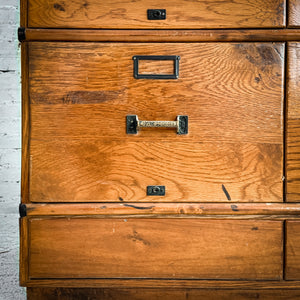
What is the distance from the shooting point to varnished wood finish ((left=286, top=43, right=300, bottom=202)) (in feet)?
2.05

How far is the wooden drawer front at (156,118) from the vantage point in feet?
2.07

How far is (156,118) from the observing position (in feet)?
2.10

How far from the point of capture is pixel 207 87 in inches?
25.0

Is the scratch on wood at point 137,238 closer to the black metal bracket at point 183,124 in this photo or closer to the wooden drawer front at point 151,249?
the wooden drawer front at point 151,249

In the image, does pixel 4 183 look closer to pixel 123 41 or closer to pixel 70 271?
pixel 70 271

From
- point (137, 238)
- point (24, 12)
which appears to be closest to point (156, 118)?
point (137, 238)

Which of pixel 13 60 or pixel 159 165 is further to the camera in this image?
pixel 13 60

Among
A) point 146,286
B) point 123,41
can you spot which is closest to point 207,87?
point 123,41

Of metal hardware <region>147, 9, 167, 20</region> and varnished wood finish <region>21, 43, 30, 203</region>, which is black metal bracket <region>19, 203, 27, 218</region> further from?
metal hardware <region>147, 9, 167, 20</region>

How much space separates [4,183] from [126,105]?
2.15 ft

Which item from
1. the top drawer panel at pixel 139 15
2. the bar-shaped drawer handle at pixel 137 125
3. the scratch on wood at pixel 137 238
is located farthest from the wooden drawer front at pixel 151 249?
the top drawer panel at pixel 139 15

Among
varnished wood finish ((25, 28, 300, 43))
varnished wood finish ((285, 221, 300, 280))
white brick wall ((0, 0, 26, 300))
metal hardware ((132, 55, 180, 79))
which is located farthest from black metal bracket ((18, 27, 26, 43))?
varnished wood finish ((285, 221, 300, 280))

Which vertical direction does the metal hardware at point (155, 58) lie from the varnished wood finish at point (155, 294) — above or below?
above

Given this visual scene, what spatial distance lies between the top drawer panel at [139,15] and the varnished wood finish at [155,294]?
0.68 m
